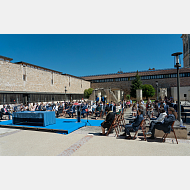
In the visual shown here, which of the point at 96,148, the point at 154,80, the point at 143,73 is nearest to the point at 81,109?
the point at 96,148

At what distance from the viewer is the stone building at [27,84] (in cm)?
2144

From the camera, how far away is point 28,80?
85.0 ft

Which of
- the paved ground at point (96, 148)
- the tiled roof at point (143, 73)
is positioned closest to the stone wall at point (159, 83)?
the tiled roof at point (143, 73)

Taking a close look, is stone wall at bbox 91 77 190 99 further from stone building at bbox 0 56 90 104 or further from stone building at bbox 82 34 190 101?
stone building at bbox 0 56 90 104

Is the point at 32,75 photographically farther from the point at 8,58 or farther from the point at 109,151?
the point at 109,151

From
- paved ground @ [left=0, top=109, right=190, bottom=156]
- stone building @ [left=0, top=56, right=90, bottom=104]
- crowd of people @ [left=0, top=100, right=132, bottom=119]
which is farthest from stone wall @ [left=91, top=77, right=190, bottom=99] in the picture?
paved ground @ [left=0, top=109, right=190, bottom=156]

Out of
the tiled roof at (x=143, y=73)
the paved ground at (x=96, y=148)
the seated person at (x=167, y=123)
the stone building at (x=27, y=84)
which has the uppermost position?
the tiled roof at (x=143, y=73)

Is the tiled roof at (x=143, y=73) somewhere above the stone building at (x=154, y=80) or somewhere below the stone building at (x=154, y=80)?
above

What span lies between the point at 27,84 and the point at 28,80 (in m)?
0.86

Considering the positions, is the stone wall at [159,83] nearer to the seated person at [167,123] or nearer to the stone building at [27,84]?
the stone building at [27,84]

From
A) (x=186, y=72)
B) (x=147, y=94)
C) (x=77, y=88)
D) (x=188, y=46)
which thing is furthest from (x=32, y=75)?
(x=188, y=46)

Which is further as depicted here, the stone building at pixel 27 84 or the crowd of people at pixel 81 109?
the stone building at pixel 27 84

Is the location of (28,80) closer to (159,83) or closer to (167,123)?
(167,123)

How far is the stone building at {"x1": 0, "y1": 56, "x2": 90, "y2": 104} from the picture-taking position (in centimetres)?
2144
